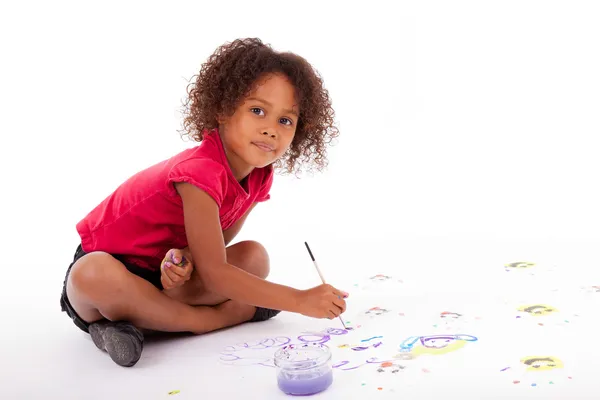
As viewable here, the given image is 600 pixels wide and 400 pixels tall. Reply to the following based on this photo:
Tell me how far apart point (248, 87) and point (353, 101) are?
1.35m

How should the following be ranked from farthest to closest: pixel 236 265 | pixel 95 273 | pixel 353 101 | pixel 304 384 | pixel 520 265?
1. pixel 353 101
2. pixel 520 265
3. pixel 236 265
4. pixel 95 273
5. pixel 304 384

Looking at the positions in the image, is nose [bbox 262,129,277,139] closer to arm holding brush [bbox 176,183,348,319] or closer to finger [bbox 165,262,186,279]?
arm holding brush [bbox 176,183,348,319]

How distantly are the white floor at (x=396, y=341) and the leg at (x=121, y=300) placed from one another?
1.9 inches

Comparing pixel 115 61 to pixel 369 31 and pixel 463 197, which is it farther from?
pixel 463 197

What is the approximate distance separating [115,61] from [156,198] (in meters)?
1.45

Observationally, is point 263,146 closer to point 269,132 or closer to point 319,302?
point 269,132

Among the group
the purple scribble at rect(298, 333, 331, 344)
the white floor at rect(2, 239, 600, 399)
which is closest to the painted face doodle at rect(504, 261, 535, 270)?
the white floor at rect(2, 239, 600, 399)

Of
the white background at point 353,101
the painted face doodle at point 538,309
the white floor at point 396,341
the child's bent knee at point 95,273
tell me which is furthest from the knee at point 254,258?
the white background at point 353,101

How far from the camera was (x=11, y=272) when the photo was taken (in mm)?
2301

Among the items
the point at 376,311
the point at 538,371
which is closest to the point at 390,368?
the point at 538,371

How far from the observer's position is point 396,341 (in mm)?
1548

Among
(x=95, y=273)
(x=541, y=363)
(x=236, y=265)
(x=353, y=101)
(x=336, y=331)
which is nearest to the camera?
(x=541, y=363)

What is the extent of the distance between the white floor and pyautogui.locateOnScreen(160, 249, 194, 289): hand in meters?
0.15

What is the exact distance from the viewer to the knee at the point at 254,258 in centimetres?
179
